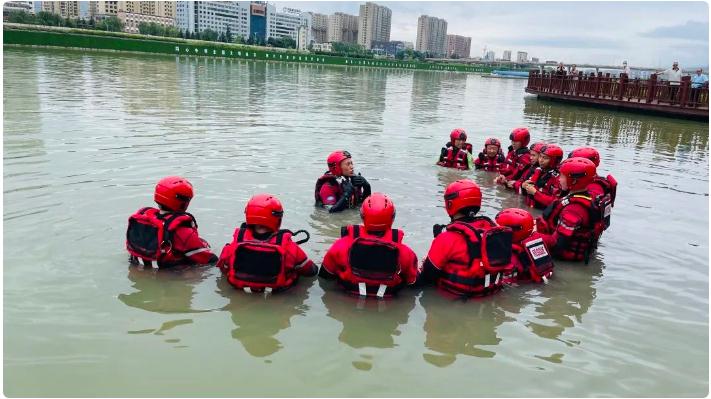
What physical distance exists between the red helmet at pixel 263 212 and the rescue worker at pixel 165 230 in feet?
2.87

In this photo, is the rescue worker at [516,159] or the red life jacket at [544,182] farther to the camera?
the rescue worker at [516,159]

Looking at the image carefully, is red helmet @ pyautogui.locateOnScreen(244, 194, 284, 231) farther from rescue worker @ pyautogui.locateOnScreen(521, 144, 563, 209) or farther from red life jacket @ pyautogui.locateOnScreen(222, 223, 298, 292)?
rescue worker @ pyautogui.locateOnScreen(521, 144, 563, 209)

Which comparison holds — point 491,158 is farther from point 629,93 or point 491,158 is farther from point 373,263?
point 629,93

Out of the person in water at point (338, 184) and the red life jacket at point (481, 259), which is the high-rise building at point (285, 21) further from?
the red life jacket at point (481, 259)

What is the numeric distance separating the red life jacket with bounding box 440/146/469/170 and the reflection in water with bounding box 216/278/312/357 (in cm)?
669

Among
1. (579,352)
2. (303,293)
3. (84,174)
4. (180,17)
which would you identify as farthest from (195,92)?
(180,17)

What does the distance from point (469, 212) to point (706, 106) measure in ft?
79.8

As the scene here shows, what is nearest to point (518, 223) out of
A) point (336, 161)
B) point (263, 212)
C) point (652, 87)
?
point (263, 212)

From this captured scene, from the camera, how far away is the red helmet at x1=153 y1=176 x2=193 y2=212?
17.3 ft

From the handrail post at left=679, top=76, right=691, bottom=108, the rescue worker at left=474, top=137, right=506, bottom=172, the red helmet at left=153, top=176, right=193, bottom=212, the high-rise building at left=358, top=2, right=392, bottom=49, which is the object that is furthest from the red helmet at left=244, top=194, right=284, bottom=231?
the high-rise building at left=358, top=2, right=392, bottom=49

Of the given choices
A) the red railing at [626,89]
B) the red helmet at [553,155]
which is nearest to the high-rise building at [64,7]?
the red railing at [626,89]

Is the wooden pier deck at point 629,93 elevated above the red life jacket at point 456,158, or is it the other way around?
the wooden pier deck at point 629,93

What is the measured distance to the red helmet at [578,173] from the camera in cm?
616

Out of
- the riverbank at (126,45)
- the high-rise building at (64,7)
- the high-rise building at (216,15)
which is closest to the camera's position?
the riverbank at (126,45)
